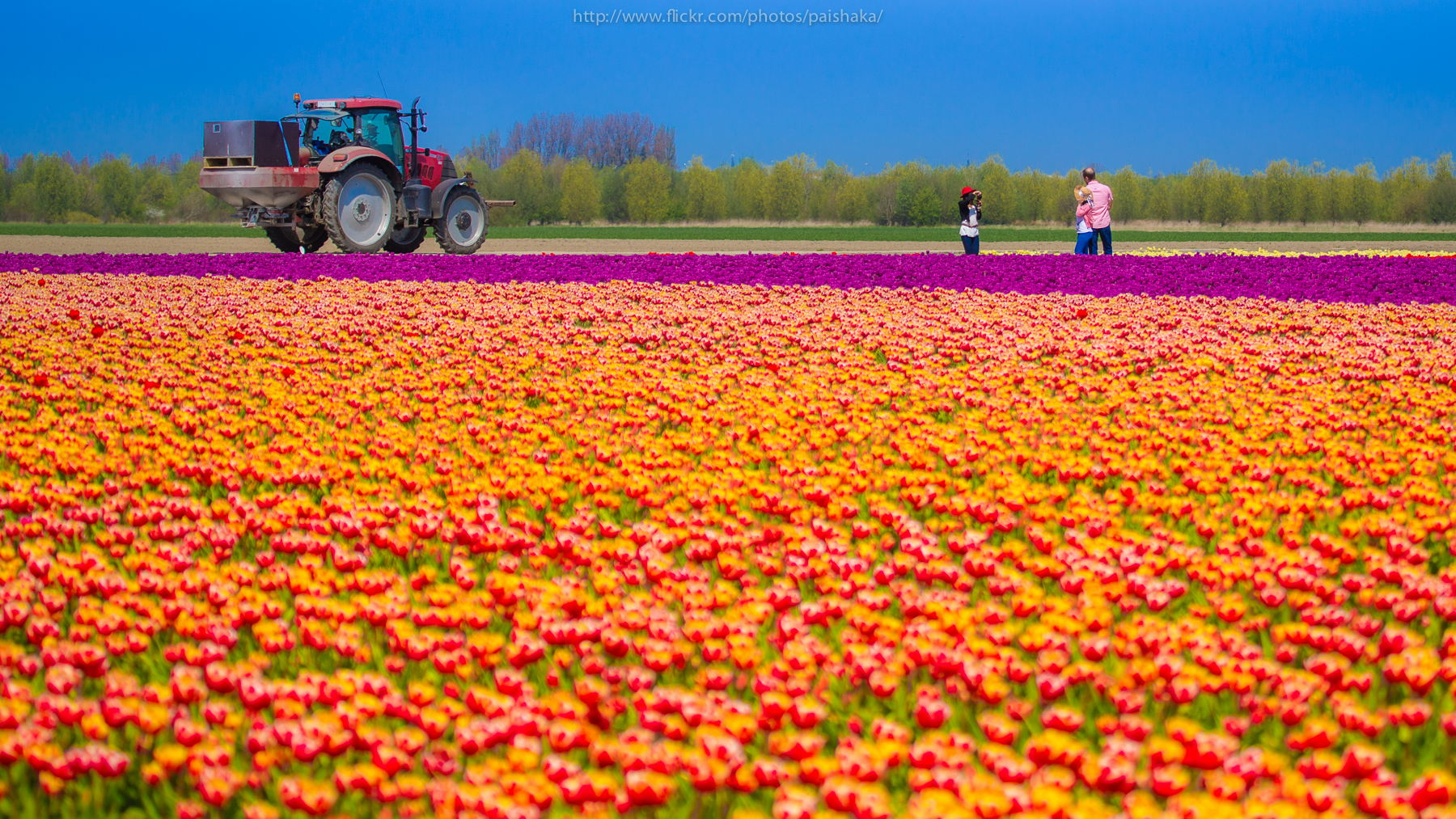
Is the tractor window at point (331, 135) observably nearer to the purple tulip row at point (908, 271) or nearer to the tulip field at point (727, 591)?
the purple tulip row at point (908, 271)

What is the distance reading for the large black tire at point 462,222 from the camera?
22.9 metres

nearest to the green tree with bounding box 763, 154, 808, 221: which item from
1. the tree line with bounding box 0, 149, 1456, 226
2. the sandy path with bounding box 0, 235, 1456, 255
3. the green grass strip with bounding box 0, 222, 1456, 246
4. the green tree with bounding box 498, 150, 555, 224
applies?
the tree line with bounding box 0, 149, 1456, 226

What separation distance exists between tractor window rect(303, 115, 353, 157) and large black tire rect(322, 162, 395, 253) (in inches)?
Answer: 38.6

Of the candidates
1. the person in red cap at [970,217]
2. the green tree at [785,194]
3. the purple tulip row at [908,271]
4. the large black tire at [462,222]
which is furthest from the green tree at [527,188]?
the purple tulip row at [908,271]

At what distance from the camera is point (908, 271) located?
627 inches

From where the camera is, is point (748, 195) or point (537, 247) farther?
point (748, 195)

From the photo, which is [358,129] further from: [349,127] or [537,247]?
[537,247]

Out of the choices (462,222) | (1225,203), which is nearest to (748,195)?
(1225,203)

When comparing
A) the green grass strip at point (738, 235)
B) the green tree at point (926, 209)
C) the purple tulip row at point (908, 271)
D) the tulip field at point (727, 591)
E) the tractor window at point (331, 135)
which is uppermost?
the green tree at point (926, 209)

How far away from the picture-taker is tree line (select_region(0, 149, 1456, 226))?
7569 cm

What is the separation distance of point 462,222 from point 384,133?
7.82 feet

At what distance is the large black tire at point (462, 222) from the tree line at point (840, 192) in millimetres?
52542

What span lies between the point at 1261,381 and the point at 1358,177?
8802 centimetres

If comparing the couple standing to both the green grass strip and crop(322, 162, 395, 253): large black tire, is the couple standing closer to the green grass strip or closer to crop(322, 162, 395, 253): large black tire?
crop(322, 162, 395, 253): large black tire
